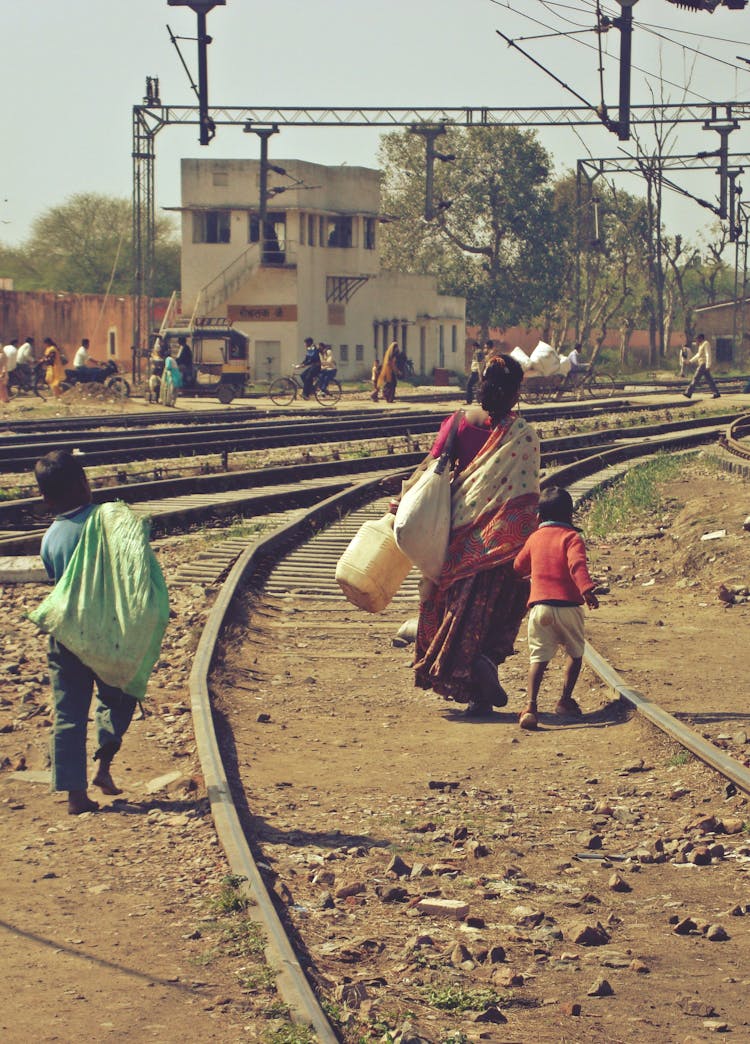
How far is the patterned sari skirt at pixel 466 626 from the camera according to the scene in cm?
737

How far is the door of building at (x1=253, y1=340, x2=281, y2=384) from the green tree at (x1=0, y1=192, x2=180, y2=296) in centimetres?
3072

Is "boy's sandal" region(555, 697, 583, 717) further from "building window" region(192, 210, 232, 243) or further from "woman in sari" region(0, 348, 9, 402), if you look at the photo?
"building window" region(192, 210, 232, 243)

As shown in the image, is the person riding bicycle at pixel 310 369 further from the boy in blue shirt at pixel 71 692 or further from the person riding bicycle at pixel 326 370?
the boy in blue shirt at pixel 71 692

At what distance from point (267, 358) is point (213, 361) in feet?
48.4

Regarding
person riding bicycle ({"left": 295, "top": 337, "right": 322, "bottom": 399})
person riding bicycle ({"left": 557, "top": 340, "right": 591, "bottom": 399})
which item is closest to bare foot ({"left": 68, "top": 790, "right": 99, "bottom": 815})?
person riding bicycle ({"left": 295, "top": 337, "right": 322, "bottom": 399})

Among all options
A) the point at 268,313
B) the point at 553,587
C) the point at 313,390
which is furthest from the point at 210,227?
the point at 553,587

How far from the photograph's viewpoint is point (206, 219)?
5619 centimetres

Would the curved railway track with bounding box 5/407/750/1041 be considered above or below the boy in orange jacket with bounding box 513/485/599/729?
below

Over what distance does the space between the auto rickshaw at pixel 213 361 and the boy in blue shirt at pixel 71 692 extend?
Result: 31.4 m

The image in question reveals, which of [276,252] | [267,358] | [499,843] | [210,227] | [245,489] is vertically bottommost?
[499,843]

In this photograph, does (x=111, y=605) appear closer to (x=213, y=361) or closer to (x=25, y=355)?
(x=25, y=355)

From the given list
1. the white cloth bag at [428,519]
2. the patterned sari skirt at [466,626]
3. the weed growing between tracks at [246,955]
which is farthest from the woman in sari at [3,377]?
the weed growing between tracks at [246,955]

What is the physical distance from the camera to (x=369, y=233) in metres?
60.4

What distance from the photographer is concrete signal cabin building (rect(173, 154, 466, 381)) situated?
2192 inches
